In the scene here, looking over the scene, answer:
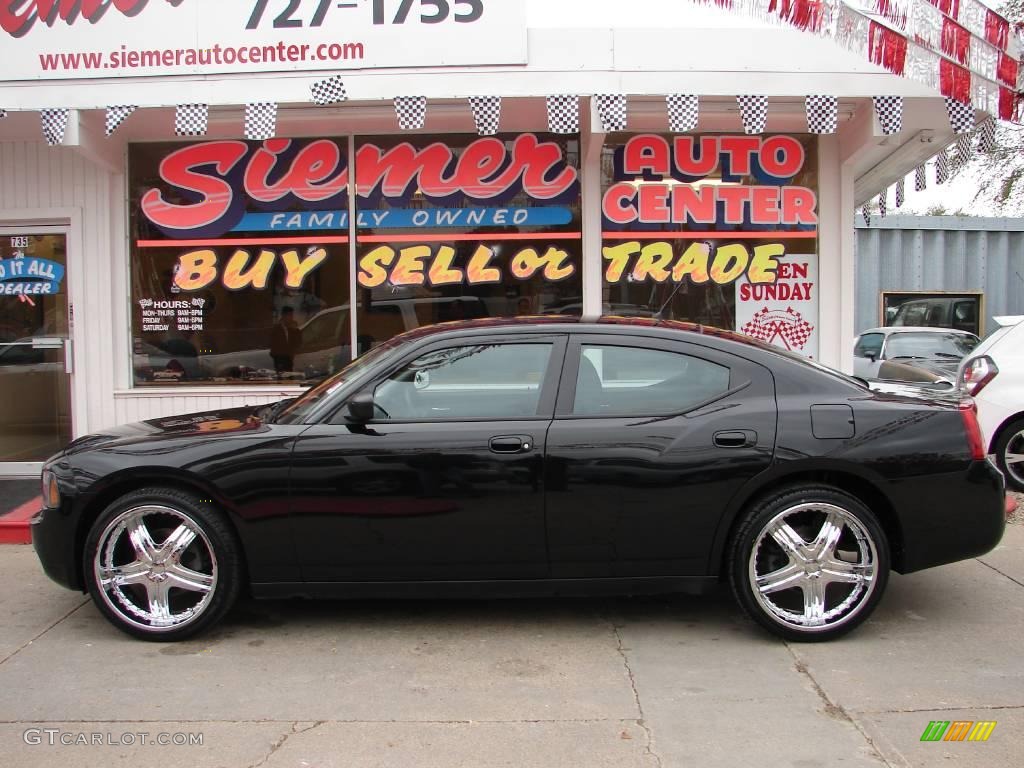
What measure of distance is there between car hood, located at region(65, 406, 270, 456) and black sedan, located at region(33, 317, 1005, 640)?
0.09m

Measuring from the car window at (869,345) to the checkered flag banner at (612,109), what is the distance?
22.3ft

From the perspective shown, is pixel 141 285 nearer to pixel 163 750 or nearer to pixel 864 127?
pixel 163 750

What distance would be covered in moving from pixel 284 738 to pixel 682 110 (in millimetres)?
5463

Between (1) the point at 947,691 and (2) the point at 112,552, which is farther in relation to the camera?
(2) the point at 112,552

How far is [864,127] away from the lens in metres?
7.59

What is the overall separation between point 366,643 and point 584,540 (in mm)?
1206

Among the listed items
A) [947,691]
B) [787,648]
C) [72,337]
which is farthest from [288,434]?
[72,337]

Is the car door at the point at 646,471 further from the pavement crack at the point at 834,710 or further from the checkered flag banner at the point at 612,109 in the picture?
the checkered flag banner at the point at 612,109

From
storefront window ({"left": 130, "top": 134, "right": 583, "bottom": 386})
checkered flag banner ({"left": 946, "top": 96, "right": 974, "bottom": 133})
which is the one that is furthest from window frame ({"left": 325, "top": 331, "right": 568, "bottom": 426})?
checkered flag banner ({"left": 946, "top": 96, "right": 974, "bottom": 133})

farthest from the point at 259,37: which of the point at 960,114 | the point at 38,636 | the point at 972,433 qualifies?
the point at 972,433

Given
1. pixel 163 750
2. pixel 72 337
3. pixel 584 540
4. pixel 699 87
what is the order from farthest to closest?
pixel 72 337, pixel 699 87, pixel 584 540, pixel 163 750

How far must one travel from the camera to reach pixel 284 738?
355cm

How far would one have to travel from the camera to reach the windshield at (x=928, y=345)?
12164mm

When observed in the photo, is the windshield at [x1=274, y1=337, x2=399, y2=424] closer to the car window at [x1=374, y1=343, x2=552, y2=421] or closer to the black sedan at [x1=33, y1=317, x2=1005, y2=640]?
the black sedan at [x1=33, y1=317, x2=1005, y2=640]
